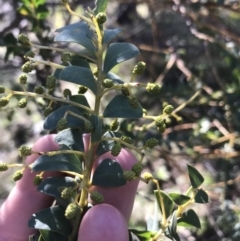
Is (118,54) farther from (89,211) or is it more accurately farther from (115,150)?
(89,211)

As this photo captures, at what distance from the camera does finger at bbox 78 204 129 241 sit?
30.7 inches

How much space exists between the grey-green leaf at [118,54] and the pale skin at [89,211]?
0.20 m

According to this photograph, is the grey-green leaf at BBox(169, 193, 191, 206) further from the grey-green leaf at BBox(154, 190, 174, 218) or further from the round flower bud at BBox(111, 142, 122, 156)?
the round flower bud at BBox(111, 142, 122, 156)

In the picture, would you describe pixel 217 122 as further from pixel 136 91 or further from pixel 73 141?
pixel 73 141

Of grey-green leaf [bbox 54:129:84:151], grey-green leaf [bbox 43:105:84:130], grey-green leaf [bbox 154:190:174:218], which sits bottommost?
grey-green leaf [bbox 154:190:174:218]

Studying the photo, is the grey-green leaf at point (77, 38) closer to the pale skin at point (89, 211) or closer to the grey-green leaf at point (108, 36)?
the grey-green leaf at point (108, 36)

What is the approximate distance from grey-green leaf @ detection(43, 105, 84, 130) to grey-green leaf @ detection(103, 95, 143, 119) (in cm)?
5

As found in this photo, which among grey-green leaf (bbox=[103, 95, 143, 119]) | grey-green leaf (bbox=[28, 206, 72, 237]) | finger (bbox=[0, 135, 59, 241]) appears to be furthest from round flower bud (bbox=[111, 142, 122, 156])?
finger (bbox=[0, 135, 59, 241])

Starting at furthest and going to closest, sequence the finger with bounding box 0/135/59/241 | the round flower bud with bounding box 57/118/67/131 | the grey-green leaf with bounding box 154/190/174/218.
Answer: the finger with bounding box 0/135/59/241 → the grey-green leaf with bounding box 154/190/174/218 → the round flower bud with bounding box 57/118/67/131

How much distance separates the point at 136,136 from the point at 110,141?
41cm

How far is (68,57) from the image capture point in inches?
31.9

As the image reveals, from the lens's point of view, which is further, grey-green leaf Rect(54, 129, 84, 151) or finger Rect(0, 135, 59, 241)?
finger Rect(0, 135, 59, 241)

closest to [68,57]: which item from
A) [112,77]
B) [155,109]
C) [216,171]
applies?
[112,77]

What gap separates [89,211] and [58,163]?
10 centimetres
